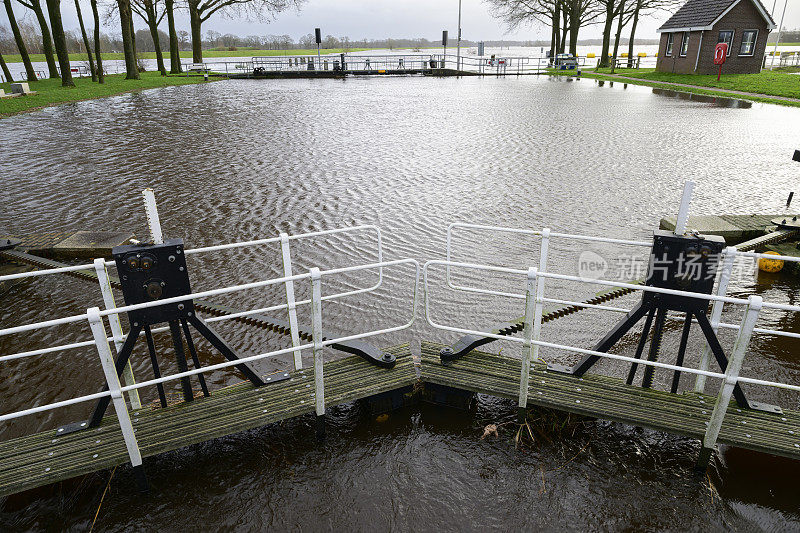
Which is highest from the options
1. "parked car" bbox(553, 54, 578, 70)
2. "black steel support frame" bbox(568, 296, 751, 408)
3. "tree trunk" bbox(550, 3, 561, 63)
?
"tree trunk" bbox(550, 3, 561, 63)

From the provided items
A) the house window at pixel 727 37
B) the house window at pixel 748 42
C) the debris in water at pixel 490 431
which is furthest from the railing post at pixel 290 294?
the house window at pixel 748 42

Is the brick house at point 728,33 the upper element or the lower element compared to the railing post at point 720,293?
upper

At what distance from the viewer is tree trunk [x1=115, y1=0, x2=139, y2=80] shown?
1219 inches

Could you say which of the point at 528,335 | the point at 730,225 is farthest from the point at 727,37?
the point at 528,335

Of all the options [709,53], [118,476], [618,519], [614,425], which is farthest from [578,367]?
[709,53]

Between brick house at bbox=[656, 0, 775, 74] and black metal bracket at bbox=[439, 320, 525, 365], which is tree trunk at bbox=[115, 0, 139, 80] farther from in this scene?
brick house at bbox=[656, 0, 775, 74]

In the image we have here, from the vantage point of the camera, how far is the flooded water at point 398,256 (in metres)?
3.53

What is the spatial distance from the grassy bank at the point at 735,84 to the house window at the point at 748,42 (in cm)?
160

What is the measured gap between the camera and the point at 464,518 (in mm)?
3416

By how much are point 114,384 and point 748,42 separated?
4026 centimetres

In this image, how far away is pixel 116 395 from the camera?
3.38 meters

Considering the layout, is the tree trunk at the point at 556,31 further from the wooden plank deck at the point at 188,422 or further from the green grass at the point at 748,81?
the wooden plank deck at the point at 188,422

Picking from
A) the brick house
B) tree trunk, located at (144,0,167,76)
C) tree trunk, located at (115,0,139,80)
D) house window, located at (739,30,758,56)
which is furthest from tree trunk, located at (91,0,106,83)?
house window, located at (739,30,758,56)

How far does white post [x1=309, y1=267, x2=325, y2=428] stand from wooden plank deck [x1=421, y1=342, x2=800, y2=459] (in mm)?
939
